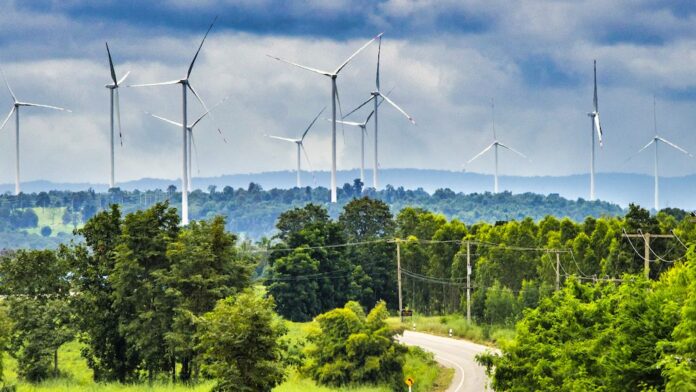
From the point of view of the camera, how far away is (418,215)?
461 feet

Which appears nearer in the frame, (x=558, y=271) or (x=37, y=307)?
(x=37, y=307)

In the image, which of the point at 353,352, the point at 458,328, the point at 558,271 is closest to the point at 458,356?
the point at 558,271

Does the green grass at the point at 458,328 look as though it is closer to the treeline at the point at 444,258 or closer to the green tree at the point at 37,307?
the treeline at the point at 444,258

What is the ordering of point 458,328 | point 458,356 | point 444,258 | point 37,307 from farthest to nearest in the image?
point 444,258
point 458,328
point 458,356
point 37,307

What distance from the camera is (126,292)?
6619 cm

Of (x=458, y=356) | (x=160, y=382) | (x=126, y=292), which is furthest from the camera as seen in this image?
(x=458, y=356)

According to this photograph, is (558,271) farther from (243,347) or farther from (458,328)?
(243,347)

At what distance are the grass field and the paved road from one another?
1.06 meters

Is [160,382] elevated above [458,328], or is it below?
above

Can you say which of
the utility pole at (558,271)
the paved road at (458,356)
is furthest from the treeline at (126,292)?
the utility pole at (558,271)

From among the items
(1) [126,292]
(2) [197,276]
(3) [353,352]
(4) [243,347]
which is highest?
(2) [197,276]

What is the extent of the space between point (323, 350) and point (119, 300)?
12.2m

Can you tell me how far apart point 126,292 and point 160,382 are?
18.6ft

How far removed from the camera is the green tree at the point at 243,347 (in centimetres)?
4638
